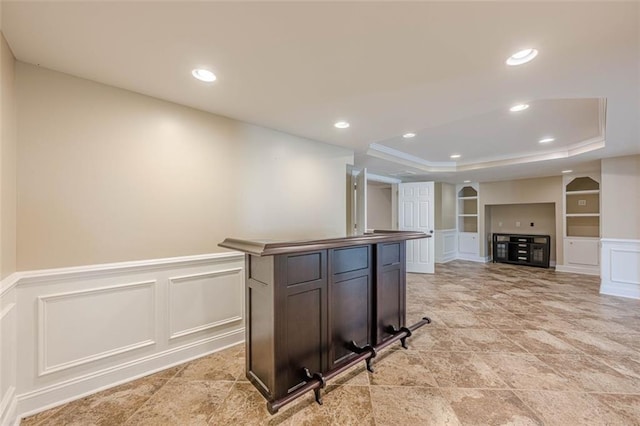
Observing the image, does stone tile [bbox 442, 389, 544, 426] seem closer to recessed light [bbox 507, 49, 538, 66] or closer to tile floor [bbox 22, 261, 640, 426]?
tile floor [bbox 22, 261, 640, 426]

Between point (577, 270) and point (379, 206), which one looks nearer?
point (577, 270)

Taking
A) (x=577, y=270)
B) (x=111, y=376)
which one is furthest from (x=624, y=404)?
(x=577, y=270)

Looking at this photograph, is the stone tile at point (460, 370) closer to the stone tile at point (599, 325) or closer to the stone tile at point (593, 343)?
the stone tile at point (593, 343)

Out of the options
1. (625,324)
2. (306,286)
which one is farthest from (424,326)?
(625,324)

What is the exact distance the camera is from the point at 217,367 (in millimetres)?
2240

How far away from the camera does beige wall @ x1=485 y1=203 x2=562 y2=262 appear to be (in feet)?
21.8

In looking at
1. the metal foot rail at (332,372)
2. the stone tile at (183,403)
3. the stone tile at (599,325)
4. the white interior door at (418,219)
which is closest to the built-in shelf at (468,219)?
the white interior door at (418,219)

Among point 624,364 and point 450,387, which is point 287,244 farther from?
point 624,364

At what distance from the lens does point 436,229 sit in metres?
6.97

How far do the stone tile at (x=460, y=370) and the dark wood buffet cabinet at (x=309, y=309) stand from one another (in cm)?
42

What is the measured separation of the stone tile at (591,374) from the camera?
1.94m

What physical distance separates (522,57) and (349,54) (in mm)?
1119

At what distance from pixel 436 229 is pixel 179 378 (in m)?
6.59

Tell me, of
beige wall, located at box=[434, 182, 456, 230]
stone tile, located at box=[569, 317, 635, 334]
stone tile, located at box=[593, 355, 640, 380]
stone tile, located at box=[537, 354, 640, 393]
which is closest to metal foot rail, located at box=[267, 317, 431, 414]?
stone tile, located at box=[537, 354, 640, 393]
